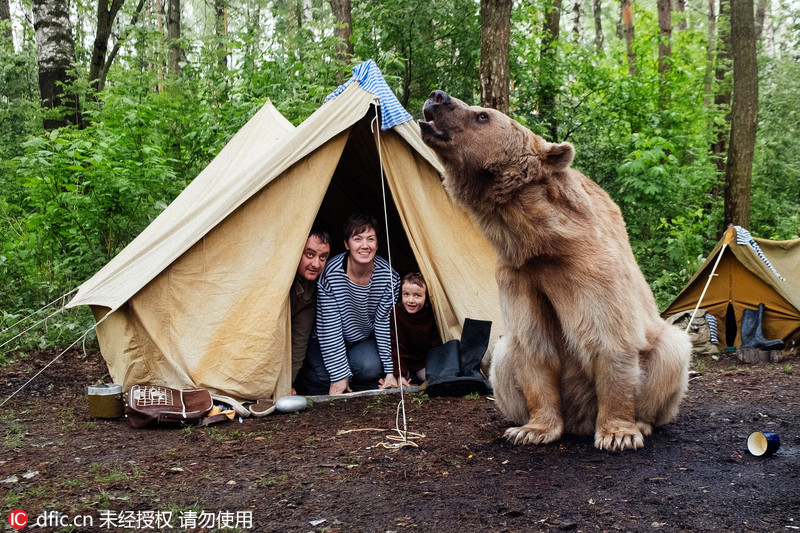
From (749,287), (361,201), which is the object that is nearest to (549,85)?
(749,287)

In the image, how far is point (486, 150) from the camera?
3.46 metres

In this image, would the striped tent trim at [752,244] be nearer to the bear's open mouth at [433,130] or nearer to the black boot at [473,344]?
the black boot at [473,344]

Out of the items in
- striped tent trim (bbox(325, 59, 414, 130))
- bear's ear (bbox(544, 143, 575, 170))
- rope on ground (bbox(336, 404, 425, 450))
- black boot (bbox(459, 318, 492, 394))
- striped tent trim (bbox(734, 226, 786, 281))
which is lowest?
rope on ground (bbox(336, 404, 425, 450))

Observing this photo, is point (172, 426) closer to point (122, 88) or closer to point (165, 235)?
point (165, 235)

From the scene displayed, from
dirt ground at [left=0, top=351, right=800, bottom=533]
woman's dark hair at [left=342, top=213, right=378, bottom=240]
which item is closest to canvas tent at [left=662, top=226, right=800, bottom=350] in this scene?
dirt ground at [left=0, top=351, right=800, bottom=533]

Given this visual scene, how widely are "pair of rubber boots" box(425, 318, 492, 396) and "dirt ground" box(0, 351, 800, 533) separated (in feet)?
0.67

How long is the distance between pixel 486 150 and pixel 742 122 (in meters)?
7.08

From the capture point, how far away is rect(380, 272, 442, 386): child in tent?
5402 mm

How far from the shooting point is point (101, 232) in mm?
7184

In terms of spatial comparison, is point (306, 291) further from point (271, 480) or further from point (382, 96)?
point (271, 480)

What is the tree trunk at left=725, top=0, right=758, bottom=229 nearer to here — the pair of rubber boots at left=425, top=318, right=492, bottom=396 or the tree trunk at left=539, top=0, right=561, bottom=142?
the tree trunk at left=539, top=0, right=561, bottom=142

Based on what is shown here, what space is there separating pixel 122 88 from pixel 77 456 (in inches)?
212

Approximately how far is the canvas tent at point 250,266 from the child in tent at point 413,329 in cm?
14

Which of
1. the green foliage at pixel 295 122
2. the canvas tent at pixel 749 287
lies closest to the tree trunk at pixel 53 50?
the green foliage at pixel 295 122
